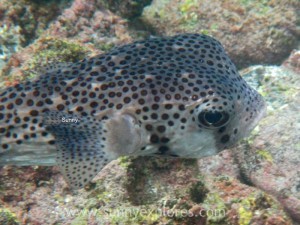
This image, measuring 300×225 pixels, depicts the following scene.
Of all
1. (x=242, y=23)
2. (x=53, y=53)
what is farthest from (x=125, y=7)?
(x=53, y=53)

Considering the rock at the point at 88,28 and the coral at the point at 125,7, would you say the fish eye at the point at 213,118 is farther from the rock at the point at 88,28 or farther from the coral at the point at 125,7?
the coral at the point at 125,7

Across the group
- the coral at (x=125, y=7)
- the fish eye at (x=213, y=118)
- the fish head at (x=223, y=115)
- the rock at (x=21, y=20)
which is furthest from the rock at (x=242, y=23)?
the fish eye at (x=213, y=118)

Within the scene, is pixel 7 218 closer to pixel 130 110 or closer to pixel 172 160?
pixel 130 110

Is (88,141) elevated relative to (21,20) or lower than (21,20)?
lower

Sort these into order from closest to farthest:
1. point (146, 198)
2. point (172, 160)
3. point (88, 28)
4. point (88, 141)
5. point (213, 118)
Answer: point (88, 141) < point (213, 118) < point (146, 198) < point (172, 160) < point (88, 28)

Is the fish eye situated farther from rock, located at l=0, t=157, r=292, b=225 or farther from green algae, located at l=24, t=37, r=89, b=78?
green algae, located at l=24, t=37, r=89, b=78

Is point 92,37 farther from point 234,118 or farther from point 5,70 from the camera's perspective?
point 234,118

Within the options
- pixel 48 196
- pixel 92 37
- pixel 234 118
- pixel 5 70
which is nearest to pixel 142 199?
pixel 48 196

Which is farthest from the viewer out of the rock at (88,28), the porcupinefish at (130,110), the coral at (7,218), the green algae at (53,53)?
the rock at (88,28)
